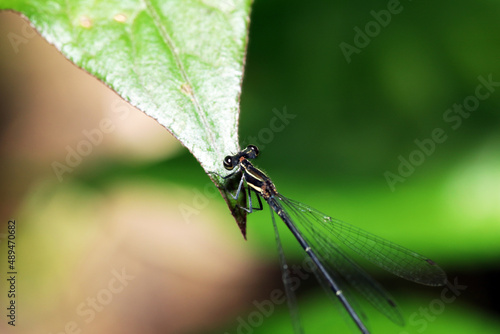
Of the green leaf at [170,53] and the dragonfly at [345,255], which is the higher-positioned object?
the green leaf at [170,53]

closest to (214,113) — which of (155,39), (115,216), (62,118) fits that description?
(155,39)

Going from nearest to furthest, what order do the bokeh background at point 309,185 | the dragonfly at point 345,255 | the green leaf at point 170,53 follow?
the green leaf at point 170,53 → the dragonfly at point 345,255 → the bokeh background at point 309,185

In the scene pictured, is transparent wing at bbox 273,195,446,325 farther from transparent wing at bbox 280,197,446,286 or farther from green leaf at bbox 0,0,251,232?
green leaf at bbox 0,0,251,232

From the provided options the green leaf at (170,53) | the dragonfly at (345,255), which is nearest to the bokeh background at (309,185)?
the dragonfly at (345,255)

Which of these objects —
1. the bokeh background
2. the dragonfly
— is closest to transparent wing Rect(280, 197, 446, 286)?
the dragonfly

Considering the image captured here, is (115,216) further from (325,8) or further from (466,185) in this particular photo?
(466,185)

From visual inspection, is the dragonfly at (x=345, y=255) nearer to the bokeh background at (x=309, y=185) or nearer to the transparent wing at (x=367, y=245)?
the transparent wing at (x=367, y=245)

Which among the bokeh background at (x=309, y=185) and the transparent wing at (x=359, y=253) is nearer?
the transparent wing at (x=359, y=253)
